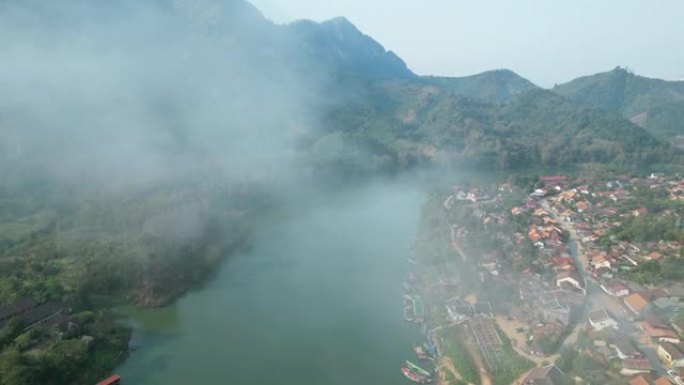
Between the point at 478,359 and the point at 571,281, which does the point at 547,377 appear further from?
the point at 571,281

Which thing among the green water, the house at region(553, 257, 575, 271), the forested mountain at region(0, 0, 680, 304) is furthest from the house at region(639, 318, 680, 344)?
the forested mountain at region(0, 0, 680, 304)

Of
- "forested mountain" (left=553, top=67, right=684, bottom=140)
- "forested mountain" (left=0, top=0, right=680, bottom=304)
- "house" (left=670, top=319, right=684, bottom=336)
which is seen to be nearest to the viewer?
"house" (left=670, top=319, right=684, bottom=336)

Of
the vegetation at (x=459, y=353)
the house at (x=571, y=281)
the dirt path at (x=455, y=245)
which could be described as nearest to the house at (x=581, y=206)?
the dirt path at (x=455, y=245)

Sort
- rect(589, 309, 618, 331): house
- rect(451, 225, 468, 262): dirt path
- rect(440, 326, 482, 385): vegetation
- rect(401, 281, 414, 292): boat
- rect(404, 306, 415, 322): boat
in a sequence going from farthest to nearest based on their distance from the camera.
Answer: rect(451, 225, 468, 262): dirt path
rect(401, 281, 414, 292): boat
rect(404, 306, 415, 322): boat
rect(589, 309, 618, 331): house
rect(440, 326, 482, 385): vegetation

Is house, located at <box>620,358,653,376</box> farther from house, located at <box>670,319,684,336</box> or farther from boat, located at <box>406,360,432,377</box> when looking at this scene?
boat, located at <box>406,360,432,377</box>

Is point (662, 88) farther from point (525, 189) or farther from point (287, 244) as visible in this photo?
point (287, 244)

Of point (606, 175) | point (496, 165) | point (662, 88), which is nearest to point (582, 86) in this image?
point (662, 88)

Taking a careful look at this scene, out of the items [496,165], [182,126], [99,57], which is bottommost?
[496,165]

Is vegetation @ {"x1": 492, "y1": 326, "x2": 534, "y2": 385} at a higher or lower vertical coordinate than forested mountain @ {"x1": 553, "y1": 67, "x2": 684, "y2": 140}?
lower
